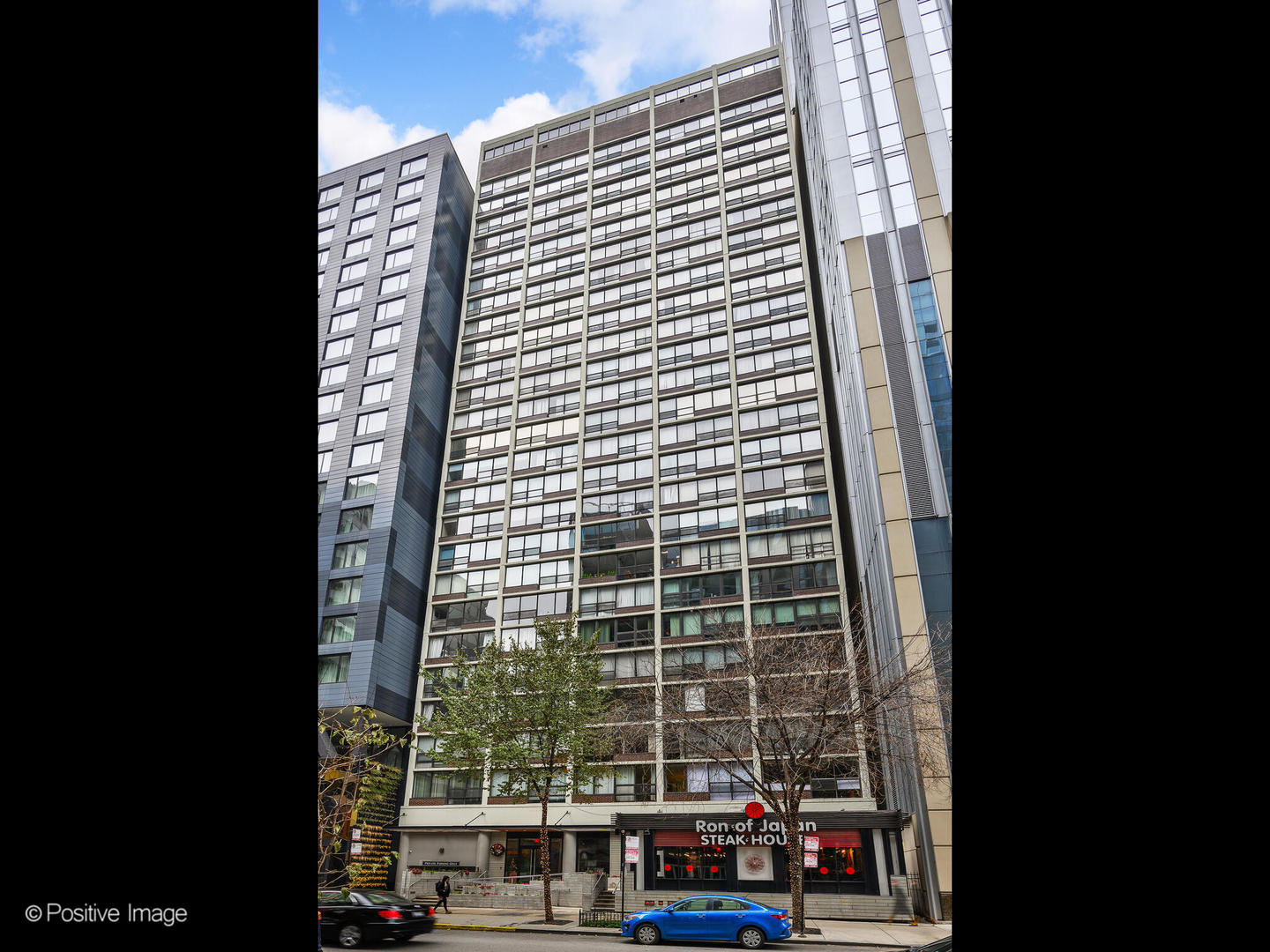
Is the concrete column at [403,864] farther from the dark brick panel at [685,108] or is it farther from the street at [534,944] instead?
the dark brick panel at [685,108]

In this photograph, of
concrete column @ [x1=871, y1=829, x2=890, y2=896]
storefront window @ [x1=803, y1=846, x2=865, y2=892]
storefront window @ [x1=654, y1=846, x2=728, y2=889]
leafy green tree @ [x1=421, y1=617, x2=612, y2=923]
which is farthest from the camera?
storefront window @ [x1=654, y1=846, x2=728, y2=889]

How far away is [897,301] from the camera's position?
1175 inches

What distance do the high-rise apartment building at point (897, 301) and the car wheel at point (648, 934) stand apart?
9624mm

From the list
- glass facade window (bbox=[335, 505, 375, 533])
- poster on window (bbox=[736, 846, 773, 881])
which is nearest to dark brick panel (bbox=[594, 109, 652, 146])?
glass facade window (bbox=[335, 505, 375, 533])

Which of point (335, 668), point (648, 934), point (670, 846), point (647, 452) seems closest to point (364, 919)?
point (648, 934)

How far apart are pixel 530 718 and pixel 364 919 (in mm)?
14875

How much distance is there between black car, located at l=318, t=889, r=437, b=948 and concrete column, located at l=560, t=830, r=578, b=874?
1035 inches

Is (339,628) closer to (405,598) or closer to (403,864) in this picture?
(405,598)

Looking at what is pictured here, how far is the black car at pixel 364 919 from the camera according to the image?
50.0 feet

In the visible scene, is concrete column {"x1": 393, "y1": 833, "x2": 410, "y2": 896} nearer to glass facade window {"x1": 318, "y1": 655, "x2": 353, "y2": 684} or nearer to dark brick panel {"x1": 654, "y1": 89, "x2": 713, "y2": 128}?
glass facade window {"x1": 318, "y1": 655, "x2": 353, "y2": 684}

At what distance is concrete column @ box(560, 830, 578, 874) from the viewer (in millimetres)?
39688

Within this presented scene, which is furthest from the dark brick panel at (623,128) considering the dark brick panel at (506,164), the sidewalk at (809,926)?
the sidewalk at (809,926)
